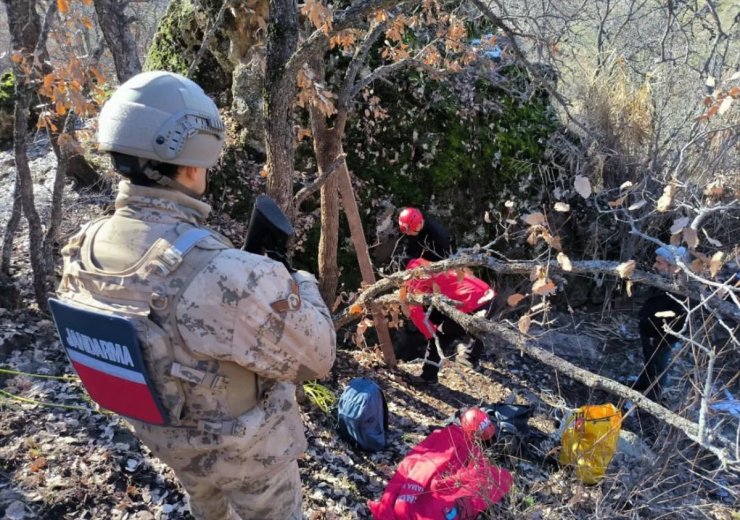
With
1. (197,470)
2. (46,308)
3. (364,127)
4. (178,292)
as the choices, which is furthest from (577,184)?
(46,308)

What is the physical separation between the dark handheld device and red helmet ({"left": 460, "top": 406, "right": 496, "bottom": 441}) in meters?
2.07

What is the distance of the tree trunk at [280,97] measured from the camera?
280 centimetres

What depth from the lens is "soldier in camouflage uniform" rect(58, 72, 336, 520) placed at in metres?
1.71

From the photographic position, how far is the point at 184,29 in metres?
5.79

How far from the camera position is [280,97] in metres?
2.91

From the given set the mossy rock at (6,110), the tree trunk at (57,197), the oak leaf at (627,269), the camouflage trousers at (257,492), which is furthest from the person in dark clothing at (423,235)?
the mossy rock at (6,110)

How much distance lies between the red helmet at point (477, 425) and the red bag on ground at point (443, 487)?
17 centimetres

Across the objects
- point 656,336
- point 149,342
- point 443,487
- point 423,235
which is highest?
point 149,342

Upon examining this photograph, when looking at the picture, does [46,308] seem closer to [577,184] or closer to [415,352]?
[415,352]

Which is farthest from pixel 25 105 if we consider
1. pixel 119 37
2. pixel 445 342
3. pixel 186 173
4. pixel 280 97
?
pixel 445 342

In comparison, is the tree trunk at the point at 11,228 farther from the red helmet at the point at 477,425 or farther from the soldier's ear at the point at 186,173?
the red helmet at the point at 477,425

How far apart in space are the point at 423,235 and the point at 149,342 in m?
3.68

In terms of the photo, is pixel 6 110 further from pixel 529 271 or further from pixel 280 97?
pixel 529 271

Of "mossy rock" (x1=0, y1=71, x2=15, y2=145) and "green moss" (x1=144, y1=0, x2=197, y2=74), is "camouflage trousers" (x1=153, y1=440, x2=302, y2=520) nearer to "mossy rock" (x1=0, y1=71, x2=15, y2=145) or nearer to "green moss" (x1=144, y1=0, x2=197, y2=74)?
"green moss" (x1=144, y1=0, x2=197, y2=74)
